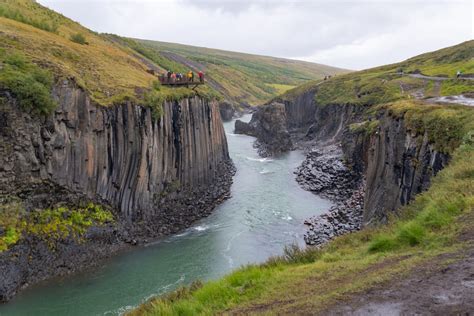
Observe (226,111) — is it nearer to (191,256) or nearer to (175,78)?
(175,78)

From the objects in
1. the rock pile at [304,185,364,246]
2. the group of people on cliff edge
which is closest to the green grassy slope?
the rock pile at [304,185,364,246]

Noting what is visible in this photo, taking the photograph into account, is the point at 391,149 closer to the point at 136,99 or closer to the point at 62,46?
the point at 136,99

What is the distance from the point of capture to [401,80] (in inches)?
3270

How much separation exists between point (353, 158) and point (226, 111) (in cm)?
8439

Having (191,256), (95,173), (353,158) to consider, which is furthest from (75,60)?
→ (353,158)

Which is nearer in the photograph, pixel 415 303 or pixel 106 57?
pixel 415 303

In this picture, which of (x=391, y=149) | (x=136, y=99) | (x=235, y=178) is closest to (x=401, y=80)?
(x=235, y=178)

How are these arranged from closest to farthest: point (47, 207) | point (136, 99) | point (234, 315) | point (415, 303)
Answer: point (415, 303)
point (234, 315)
point (47, 207)
point (136, 99)

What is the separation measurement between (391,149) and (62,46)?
112 feet

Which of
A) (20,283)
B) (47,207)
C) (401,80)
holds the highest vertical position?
(401,80)

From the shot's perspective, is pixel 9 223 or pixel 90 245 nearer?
pixel 9 223

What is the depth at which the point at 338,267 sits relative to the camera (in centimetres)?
1305

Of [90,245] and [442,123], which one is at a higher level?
[442,123]

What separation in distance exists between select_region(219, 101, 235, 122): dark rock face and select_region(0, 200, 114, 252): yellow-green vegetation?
358ft
